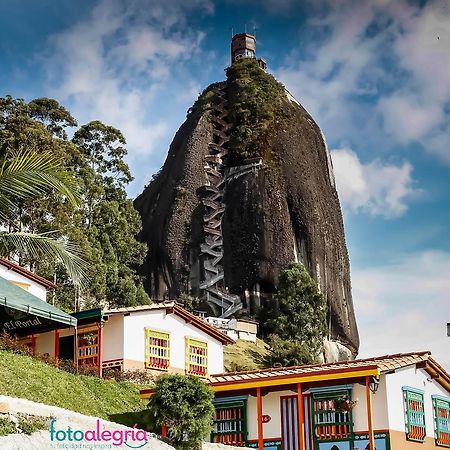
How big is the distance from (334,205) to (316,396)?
51930 mm

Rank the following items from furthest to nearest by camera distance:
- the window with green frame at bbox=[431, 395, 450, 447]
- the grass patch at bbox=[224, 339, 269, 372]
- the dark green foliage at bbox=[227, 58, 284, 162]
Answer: the dark green foliage at bbox=[227, 58, 284, 162] → the grass patch at bbox=[224, 339, 269, 372] → the window with green frame at bbox=[431, 395, 450, 447]

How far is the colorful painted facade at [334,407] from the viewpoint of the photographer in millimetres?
23266

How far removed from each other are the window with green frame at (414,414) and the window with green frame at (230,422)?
4.51 m

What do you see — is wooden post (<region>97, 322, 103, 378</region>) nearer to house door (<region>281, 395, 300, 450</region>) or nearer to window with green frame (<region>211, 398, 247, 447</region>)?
window with green frame (<region>211, 398, 247, 447</region>)

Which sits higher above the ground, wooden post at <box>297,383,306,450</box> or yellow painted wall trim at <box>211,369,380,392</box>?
yellow painted wall trim at <box>211,369,380,392</box>

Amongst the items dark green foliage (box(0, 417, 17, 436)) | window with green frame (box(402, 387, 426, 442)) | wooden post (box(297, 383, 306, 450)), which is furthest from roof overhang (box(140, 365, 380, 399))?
dark green foliage (box(0, 417, 17, 436))

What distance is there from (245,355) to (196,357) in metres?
18.3

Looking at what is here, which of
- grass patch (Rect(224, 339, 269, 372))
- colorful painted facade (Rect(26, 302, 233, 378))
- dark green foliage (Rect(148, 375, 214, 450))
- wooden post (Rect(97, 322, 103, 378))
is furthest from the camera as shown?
grass patch (Rect(224, 339, 269, 372))

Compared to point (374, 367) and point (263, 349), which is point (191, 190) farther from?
point (374, 367)

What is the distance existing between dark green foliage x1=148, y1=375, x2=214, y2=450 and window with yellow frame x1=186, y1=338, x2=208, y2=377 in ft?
33.2

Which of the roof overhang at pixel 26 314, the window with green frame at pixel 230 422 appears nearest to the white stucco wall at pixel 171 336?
the roof overhang at pixel 26 314

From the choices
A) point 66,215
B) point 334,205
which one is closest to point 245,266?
point 334,205

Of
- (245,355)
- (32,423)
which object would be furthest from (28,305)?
(245,355)

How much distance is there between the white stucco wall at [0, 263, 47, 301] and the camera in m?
32.2
